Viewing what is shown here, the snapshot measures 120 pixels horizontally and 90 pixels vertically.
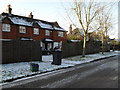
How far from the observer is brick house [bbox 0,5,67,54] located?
Result: 26.1 meters

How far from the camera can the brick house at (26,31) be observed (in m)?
26.1

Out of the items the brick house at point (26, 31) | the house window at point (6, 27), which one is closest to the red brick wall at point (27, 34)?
the brick house at point (26, 31)

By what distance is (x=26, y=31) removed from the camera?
1171 inches

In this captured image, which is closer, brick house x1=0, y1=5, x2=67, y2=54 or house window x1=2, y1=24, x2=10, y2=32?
house window x1=2, y1=24, x2=10, y2=32

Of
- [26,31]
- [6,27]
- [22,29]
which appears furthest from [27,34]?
[6,27]

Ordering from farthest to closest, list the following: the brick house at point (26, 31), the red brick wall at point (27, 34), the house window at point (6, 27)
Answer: the red brick wall at point (27, 34) < the brick house at point (26, 31) < the house window at point (6, 27)

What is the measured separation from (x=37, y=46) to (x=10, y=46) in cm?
313

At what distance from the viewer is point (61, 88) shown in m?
6.03

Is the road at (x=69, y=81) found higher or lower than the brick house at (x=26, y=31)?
lower

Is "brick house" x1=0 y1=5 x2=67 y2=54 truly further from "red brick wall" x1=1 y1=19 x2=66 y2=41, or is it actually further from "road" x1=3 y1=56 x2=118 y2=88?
"road" x1=3 y1=56 x2=118 y2=88

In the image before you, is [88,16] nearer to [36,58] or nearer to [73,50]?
[73,50]

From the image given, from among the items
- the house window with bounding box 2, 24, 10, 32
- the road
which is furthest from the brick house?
the road

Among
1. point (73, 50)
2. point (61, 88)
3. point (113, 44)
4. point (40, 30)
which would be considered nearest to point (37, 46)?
point (73, 50)

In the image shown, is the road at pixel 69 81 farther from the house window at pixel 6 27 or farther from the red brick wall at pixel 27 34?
the red brick wall at pixel 27 34
